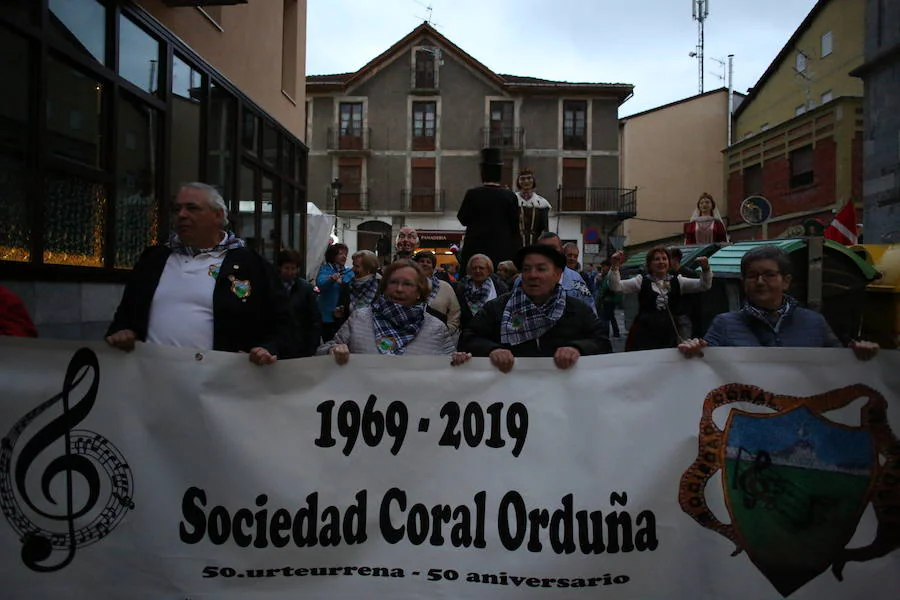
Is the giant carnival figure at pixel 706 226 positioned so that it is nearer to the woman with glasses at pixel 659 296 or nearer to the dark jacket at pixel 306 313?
the woman with glasses at pixel 659 296

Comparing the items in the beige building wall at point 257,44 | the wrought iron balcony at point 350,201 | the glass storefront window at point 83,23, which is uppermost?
the wrought iron balcony at point 350,201

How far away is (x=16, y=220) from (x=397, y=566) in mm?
4288

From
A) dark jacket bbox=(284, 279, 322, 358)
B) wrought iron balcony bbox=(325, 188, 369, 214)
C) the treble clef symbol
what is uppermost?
wrought iron balcony bbox=(325, 188, 369, 214)

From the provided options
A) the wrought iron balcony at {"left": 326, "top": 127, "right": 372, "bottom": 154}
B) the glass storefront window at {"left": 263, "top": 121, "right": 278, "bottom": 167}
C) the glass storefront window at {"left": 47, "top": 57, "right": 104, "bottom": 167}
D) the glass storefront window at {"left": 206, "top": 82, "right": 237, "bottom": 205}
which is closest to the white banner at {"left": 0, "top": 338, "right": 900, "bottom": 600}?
the glass storefront window at {"left": 47, "top": 57, "right": 104, "bottom": 167}

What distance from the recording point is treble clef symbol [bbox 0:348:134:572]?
311 centimetres

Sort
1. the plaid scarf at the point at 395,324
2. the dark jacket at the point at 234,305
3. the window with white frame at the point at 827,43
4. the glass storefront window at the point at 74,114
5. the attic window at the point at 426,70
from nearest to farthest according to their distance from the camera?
the dark jacket at the point at 234,305 < the plaid scarf at the point at 395,324 < the glass storefront window at the point at 74,114 < the window with white frame at the point at 827,43 < the attic window at the point at 426,70

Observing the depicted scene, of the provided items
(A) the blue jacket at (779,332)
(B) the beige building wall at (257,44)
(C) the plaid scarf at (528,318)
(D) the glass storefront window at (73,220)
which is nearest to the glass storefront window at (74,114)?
(D) the glass storefront window at (73,220)

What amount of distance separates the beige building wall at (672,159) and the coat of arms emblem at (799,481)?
4040 centimetres

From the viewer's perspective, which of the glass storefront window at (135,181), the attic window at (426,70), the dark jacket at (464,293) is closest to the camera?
the dark jacket at (464,293)

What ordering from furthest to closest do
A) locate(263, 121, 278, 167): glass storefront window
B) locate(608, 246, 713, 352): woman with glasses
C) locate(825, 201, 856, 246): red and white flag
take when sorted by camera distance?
locate(263, 121, 278, 167): glass storefront window → locate(825, 201, 856, 246): red and white flag → locate(608, 246, 713, 352): woman with glasses

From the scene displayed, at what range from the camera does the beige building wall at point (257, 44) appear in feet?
29.3

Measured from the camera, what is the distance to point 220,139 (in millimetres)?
9859

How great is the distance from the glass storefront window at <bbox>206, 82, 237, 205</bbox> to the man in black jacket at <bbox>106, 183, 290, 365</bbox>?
6096 millimetres

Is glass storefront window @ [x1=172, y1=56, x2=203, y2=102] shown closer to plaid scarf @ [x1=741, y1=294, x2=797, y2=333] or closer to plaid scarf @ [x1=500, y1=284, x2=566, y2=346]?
plaid scarf @ [x1=500, y1=284, x2=566, y2=346]
